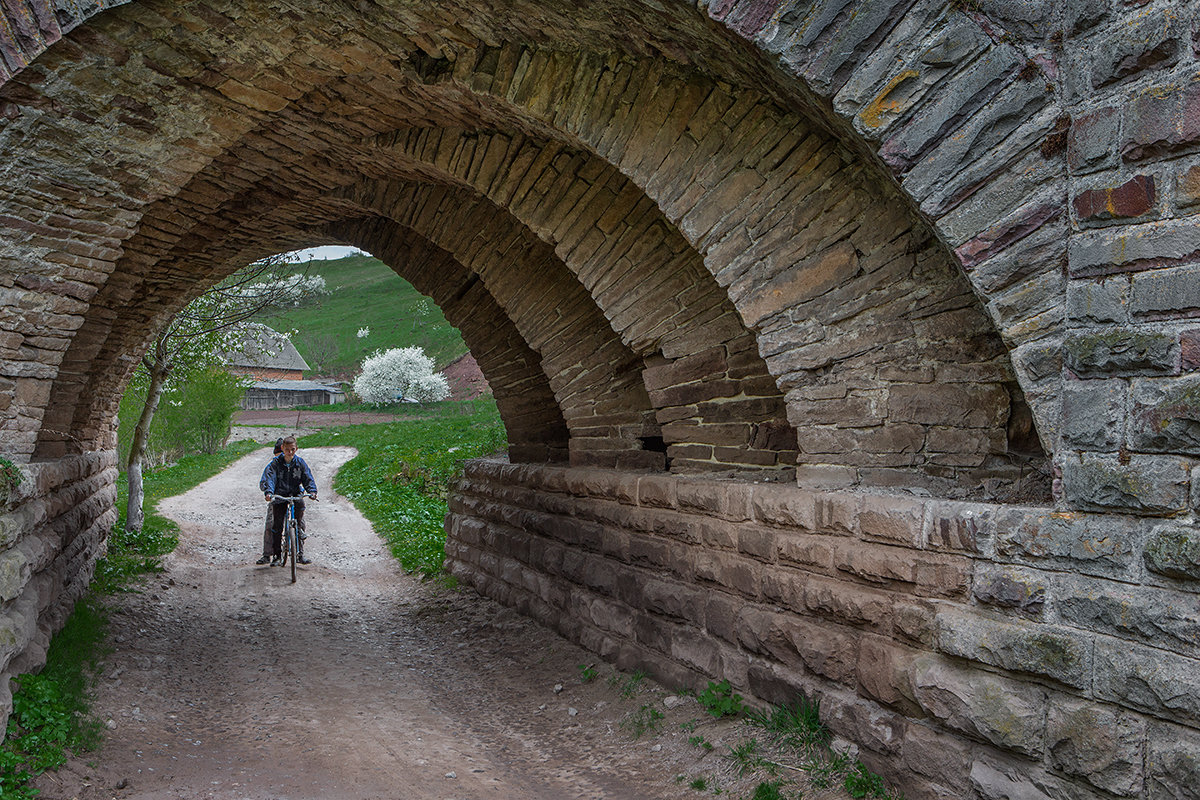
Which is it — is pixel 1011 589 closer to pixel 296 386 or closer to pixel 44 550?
pixel 44 550

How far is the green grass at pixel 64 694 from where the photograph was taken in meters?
3.40

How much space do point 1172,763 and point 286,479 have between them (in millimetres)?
8607

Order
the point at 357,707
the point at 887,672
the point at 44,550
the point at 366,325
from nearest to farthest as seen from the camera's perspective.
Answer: the point at 887,672, the point at 44,550, the point at 357,707, the point at 366,325

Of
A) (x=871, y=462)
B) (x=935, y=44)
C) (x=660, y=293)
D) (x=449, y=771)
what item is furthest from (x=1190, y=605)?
(x=449, y=771)

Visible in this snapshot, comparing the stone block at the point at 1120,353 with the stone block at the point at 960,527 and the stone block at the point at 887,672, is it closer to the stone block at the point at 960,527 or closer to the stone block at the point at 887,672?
the stone block at the point at 960,527

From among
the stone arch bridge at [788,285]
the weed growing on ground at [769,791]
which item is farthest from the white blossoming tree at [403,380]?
the weed growing on ground at [769,791]

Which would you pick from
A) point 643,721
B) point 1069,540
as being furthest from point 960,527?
point 643,721

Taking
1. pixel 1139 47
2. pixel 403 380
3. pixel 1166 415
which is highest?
pixel 403 380

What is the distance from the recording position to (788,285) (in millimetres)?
3447

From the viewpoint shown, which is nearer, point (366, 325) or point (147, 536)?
point (147, 536)

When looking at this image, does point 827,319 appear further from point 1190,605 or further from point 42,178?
point 42,178

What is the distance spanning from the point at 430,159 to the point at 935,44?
3.10 m

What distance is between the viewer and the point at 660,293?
438 centimetres

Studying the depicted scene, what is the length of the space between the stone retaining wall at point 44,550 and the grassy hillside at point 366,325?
129ft
